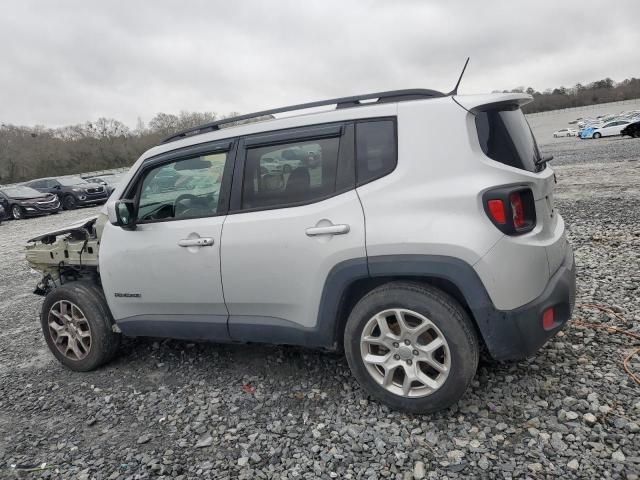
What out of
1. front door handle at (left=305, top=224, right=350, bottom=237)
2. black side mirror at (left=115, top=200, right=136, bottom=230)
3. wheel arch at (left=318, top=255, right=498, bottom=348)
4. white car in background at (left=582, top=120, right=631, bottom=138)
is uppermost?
black side mirror at (left=115, top=200, right=136, bottom=230)

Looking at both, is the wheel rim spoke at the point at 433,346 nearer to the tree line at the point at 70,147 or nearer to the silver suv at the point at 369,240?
the silver suv at the point at 369,240

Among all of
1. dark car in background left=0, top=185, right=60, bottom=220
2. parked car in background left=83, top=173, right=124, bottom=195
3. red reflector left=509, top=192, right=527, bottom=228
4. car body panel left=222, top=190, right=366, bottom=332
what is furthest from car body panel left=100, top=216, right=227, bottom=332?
parked car in background left=83, top=173, right=124, bottom=195

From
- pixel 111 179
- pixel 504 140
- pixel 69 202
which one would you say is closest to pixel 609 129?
pixel 111 179

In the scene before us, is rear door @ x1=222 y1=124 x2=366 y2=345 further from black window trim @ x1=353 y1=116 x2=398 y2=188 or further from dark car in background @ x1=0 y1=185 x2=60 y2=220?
dark car in background @ x1=0 y1=185 x2=60 y2=220

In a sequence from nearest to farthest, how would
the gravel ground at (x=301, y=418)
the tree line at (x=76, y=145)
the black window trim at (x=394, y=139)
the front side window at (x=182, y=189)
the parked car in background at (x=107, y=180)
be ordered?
the gravel ground at (x=301, y=418) → the black window trim at (x=394, y=139) → the front side window at (x=182, y=189) → the parked car in background at (x=107, y=180) → the tree line at (x=76, y=145)

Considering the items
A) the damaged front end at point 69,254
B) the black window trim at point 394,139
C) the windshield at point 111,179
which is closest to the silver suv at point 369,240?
the black window trim at point 394,139

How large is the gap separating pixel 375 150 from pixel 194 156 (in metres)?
1.42

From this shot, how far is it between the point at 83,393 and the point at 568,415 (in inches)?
134

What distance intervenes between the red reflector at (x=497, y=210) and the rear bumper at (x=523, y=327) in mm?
484

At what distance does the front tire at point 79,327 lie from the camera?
377 cm

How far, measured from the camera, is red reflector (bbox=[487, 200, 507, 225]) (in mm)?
2391

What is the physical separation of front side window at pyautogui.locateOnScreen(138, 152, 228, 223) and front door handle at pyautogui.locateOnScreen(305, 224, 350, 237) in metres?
0.82

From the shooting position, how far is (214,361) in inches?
149

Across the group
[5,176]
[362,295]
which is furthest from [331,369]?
[5,176]
